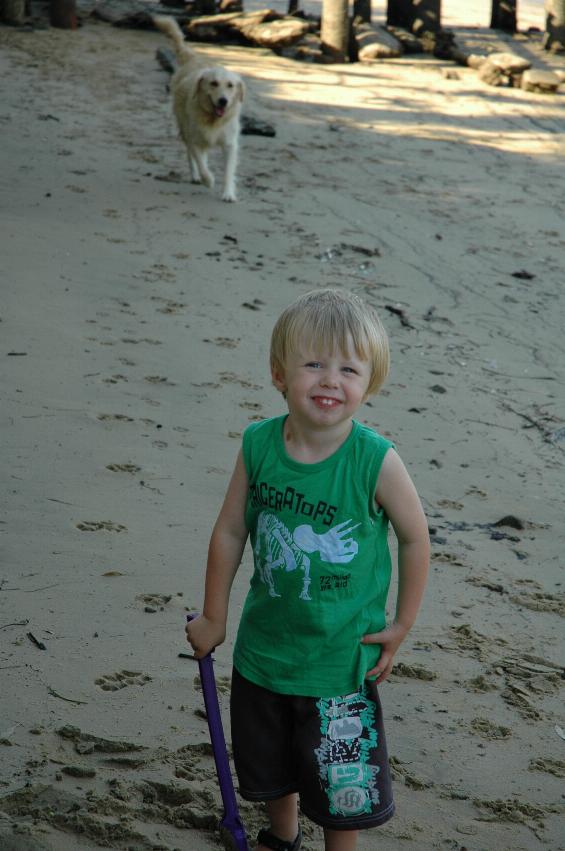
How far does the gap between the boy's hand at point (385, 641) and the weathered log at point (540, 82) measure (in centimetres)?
1373

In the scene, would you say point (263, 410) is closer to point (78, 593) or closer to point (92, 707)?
point (78, 593)

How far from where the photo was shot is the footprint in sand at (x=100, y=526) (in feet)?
12.6

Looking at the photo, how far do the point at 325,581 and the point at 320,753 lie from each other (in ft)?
1.13

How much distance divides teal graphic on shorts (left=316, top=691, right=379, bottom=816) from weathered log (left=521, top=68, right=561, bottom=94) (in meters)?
13.9

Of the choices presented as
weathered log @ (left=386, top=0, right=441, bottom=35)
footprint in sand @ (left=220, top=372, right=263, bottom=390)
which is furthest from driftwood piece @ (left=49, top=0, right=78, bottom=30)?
footprint in sand @ (left=220, top=372, right=263, bottom=390)

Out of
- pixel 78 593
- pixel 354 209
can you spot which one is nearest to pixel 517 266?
pixel 354 209

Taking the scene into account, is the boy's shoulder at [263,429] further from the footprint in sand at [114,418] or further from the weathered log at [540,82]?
the weathered log at [540,82]

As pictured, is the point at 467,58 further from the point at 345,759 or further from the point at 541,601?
the point at 345,759

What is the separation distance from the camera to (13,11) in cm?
1578

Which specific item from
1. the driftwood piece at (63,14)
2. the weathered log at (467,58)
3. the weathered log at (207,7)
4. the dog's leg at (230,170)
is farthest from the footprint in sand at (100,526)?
the weathered log at (207,7)

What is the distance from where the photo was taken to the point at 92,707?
111 inches

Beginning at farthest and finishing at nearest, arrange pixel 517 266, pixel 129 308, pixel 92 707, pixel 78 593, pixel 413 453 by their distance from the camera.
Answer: pixel 517 266, pixel 129 308, pixel 413 453, pixel 78 593, pixel 92 707

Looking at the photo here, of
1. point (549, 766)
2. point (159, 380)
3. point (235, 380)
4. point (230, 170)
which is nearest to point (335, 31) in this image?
point (230, 170)

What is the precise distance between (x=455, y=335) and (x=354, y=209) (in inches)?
112
